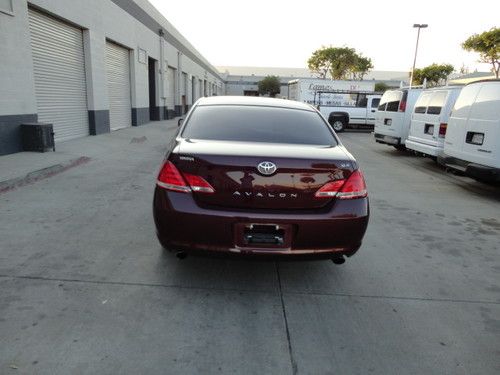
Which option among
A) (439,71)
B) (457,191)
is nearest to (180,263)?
(457,191)

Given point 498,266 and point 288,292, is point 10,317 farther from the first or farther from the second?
point 498,266

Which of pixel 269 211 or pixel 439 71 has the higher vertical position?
pixel 439 71

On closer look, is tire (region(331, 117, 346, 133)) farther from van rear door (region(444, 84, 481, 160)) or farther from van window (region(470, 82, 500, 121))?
van window (region(470, 82, 500, 121))

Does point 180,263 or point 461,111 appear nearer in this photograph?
point 180,263

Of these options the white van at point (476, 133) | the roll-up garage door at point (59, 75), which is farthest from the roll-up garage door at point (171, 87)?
the white van at point (476, 133)

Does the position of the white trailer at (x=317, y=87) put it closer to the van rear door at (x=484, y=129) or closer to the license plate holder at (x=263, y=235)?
the van rear door at (x=484, y=129)

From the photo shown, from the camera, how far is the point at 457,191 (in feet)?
26.5

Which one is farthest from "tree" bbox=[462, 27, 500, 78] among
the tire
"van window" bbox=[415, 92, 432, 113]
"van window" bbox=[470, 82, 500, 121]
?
"van window" bbox=[470, 82, 500, 121]

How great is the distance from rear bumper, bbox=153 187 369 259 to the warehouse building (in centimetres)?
739

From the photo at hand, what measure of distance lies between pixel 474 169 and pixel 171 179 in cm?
586

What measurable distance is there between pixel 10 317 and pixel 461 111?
308 inches

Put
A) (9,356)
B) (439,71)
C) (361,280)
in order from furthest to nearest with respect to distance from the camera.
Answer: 1. (439,71)
2. (361,280)
3. (9,356)

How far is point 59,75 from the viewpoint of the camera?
12.0 m

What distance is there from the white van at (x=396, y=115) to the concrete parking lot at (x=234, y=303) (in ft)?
24.0
